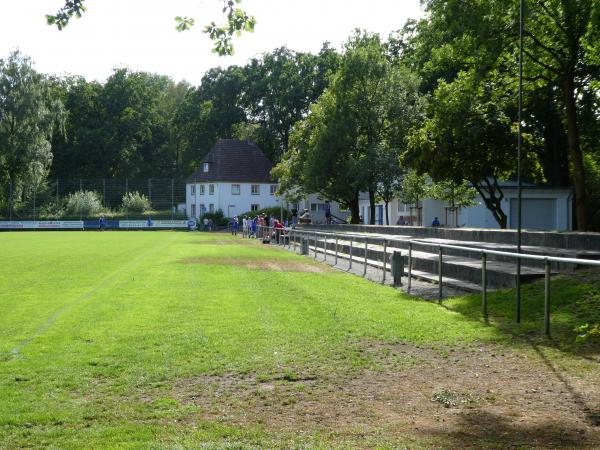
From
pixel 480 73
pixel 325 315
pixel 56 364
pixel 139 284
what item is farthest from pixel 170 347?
pixel 480 73

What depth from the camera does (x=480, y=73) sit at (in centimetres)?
2159

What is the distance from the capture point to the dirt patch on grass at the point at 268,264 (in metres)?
21.9

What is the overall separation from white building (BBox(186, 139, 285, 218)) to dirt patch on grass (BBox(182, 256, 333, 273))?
2421 inches

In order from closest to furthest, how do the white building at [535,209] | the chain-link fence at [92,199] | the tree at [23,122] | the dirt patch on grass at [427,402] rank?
the dirt patch on grass at [427,402] < the white building at [535,209] < the tree at [23,122] < the chain-link fence at [92,199]

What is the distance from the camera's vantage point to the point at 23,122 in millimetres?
74625

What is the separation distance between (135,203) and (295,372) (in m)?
77.7

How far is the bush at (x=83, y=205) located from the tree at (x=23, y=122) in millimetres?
4742

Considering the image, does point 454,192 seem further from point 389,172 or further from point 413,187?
point 389,172

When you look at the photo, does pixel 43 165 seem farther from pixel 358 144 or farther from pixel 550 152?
pixel 550 152

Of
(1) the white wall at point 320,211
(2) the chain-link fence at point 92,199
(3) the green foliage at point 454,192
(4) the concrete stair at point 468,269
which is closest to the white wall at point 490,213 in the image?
(3) the green foliage at point 454,192

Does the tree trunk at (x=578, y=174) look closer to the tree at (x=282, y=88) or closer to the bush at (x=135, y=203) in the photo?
the tree at (x=282, y=88)

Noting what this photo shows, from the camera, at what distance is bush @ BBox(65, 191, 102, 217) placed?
79.2 meters

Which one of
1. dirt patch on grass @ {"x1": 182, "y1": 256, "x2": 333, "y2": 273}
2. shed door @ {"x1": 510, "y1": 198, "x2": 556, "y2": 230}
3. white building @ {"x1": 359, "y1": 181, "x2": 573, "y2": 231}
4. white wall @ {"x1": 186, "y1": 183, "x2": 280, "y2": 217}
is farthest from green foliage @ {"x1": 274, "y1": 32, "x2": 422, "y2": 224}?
white wall @ {"x1": 186, "y1": 183, "x2": 280, "y2": 217}

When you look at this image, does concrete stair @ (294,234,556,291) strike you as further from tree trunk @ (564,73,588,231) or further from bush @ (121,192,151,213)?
bush @ (121,192,151,213)
